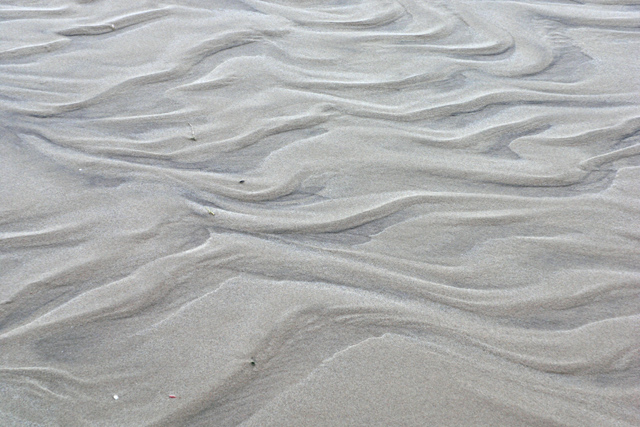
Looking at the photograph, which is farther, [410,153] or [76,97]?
[76,97]

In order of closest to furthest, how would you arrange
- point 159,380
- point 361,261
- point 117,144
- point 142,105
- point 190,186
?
point 159,380 < point 361,261 < point 190,186 < point 117,144 < point 142,105

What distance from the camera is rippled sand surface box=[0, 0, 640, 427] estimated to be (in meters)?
1.13

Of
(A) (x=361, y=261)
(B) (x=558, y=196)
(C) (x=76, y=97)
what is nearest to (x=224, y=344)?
(A) (x=361, y=261)

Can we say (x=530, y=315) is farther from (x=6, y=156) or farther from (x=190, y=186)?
(x=6, y=156)

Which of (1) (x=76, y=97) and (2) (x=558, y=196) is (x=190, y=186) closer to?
(1) (x=76, y=97)

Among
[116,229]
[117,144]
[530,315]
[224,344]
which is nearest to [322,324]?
[224,344]

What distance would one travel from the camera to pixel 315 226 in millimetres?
1562

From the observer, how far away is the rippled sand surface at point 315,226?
1135mm

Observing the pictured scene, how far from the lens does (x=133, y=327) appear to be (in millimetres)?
1252

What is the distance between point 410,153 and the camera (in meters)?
1.90

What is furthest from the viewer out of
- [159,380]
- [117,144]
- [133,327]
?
[117,144]

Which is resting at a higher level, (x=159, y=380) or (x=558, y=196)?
(x=558, y=196)

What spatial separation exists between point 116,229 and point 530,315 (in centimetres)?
103

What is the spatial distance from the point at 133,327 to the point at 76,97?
1.23m
